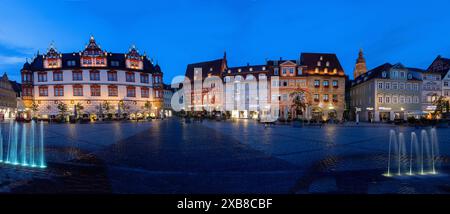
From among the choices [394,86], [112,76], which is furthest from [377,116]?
[112,76]

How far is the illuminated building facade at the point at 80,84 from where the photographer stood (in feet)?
174

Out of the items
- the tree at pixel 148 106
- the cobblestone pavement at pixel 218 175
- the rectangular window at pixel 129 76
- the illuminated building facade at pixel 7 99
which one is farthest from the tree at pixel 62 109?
the cobblestone pavement at pixel 218 175

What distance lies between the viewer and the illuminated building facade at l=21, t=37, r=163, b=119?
5309 centimetres

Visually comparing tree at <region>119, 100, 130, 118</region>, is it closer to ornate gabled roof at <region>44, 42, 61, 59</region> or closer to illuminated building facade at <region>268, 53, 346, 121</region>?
ornate gabled roof at <region>44, 42, 61, 59</region>

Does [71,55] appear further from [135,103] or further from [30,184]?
[30,184]

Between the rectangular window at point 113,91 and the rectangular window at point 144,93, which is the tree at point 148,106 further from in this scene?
the rectangular window at point 113,91

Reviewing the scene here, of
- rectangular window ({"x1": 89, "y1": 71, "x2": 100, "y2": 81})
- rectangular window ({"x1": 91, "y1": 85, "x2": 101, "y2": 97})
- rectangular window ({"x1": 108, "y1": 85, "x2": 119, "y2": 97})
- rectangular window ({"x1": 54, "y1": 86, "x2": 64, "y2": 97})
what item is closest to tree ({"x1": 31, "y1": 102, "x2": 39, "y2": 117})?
rectangular window ({"x1": 54, "y1": 86, "x2": 64, "y2": 97})

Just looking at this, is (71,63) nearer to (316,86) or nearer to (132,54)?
(132,54)

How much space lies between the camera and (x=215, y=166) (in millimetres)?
7887

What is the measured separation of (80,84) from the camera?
53250mm

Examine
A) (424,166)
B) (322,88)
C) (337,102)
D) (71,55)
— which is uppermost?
(71,55)

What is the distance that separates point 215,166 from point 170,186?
7.84 feet
